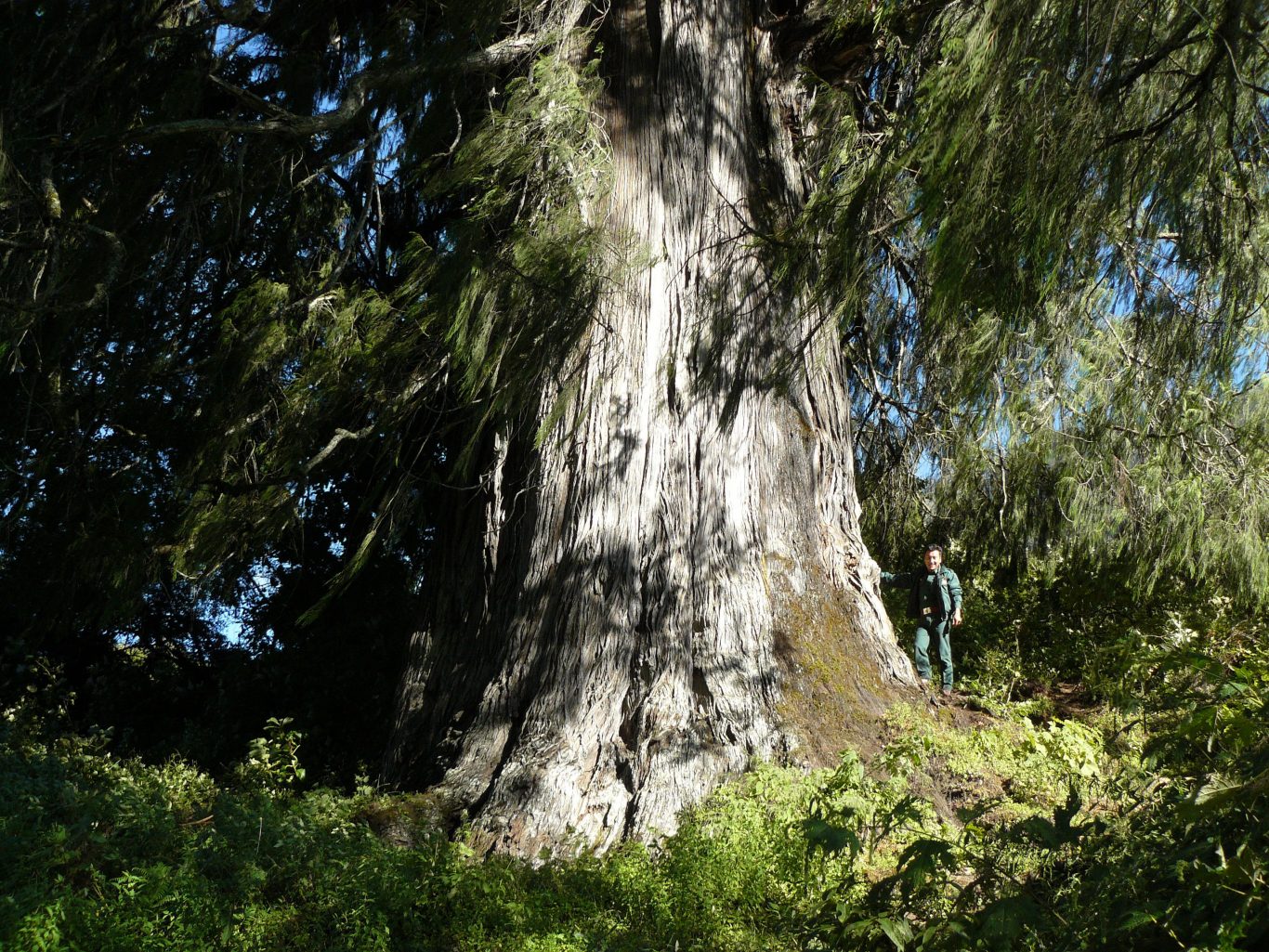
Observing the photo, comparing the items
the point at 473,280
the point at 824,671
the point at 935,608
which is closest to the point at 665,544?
the point at 824,671

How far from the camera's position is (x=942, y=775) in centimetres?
528

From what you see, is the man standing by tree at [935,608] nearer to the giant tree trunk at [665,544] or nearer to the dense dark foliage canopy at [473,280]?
the dense dark foliage canopy at [473,280]

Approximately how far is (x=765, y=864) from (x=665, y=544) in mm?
1892

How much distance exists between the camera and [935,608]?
8.66 meters

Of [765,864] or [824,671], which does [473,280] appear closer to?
[824,671]

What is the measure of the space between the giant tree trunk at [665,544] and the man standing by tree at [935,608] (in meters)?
2.32

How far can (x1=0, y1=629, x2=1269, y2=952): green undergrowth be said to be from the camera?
104 inches

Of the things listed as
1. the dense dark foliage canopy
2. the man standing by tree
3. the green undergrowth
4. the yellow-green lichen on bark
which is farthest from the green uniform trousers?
the green undergrowth

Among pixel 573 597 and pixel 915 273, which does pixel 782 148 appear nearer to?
pixel 915 273

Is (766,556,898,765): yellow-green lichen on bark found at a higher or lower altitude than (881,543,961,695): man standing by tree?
lower

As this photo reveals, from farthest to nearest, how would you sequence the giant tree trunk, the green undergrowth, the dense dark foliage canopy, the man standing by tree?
the man standing by tree, the giant tree trunk, the dense dark foliage canopy, the green undergrowth

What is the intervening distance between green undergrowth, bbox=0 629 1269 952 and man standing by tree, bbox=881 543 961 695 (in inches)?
120

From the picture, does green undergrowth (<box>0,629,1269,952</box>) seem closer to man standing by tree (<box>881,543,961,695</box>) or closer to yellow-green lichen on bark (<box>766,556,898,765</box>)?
yellow-green lichen on bark (<box>766,556,898,765</box>)

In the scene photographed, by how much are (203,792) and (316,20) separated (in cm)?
486
